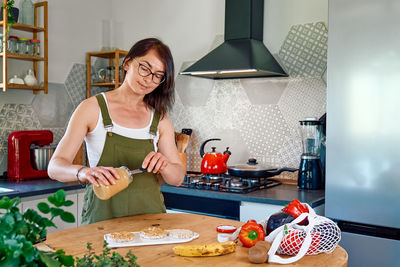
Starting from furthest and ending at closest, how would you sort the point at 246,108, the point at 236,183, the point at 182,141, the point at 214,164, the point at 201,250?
the point at 182,141, the point at 246,108, the point at 214,164, the point at 236,183, the point at 201,250

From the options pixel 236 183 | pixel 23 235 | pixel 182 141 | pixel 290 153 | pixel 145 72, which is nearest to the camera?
pixel 23 235

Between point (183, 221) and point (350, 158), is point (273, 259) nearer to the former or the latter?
point (183, 221)

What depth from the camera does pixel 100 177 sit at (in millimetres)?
1448

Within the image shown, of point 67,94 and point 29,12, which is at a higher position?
point 29,12

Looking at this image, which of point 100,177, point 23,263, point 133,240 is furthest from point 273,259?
point 23,263

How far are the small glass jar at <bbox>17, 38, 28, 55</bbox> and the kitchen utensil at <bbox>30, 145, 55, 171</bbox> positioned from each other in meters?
0.71

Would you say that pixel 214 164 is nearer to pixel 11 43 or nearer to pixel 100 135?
pixel 100 135

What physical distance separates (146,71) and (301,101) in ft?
5.28

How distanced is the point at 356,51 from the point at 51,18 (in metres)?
2.50

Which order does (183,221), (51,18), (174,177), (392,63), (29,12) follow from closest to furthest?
(183,221) → (174,177) → (392,63) → (29,12) → (51,18)

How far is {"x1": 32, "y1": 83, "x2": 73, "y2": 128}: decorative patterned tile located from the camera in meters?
3.58

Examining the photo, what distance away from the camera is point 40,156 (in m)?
3.27

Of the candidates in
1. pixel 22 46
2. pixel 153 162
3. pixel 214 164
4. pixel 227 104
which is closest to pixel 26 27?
pixel 22 46

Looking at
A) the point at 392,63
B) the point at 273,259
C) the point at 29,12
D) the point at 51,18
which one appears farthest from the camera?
the point at 51,18
